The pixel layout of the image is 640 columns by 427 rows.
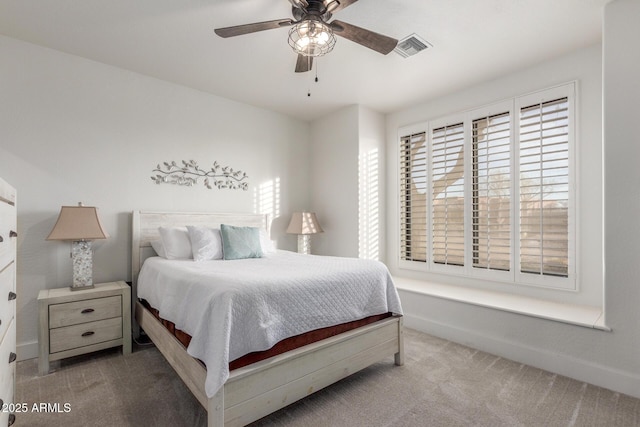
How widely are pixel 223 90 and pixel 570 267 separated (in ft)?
12.6

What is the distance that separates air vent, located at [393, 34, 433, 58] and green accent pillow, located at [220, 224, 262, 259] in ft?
7.01

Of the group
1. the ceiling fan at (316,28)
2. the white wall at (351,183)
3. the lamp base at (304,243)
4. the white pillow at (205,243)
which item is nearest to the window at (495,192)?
the white wall at (351,183)

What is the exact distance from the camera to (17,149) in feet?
8.33

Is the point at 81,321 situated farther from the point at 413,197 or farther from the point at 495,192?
the point at 495,192

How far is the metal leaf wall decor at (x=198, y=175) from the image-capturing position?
3.26 metres

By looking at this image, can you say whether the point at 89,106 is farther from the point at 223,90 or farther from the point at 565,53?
the point at 565,53

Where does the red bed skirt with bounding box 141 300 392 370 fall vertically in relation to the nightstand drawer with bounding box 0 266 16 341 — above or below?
below

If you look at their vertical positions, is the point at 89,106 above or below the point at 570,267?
above

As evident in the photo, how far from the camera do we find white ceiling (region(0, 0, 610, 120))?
2178mm

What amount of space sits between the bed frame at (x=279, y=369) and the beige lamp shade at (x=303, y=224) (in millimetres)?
1817

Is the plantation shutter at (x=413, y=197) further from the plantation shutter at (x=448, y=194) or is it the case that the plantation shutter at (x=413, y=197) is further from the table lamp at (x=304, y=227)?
the table lamp at (x=304, y=227)

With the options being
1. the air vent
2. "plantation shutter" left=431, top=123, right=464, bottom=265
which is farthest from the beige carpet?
the air vent

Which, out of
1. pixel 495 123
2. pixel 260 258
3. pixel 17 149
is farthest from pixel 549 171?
Result: pixel 17 149

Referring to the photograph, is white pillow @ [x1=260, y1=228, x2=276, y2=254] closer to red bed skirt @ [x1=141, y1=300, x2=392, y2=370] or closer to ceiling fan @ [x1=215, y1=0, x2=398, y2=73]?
red bed skirt @ [x1=141, y1=300, x2=392, y2=370]
